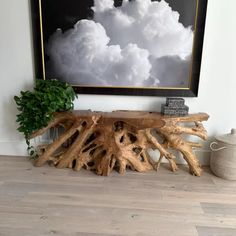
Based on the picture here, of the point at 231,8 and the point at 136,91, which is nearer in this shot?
the point at 231,8

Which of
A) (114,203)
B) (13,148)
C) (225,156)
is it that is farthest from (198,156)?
(13,148)

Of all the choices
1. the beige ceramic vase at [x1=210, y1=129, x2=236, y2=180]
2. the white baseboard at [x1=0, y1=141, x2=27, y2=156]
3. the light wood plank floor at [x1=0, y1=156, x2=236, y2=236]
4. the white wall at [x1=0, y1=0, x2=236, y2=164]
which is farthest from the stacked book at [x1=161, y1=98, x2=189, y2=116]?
the white baseboard at [x1=0, y1=141, x2=27, y2=156]

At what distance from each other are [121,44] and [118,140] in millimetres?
899

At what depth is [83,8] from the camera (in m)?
2.18

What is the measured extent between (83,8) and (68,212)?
1755 mm

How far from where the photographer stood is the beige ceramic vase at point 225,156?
83.3 inches

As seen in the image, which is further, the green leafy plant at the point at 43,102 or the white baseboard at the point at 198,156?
the white baseboard at the point at 198,156

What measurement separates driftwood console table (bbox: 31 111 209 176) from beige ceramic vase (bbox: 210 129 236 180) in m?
0.16

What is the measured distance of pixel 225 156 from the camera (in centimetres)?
216

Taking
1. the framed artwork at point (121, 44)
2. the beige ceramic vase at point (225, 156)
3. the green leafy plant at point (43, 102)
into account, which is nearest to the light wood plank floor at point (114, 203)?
the beige ceramic vase at point (225, 156)

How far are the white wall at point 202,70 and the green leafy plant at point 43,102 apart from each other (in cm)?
26

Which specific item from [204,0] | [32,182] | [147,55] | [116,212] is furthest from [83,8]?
[116,212]

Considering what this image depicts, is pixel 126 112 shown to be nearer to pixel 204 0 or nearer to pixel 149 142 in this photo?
pixel 149 142

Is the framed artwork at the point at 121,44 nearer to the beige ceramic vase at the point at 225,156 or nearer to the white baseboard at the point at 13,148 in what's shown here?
the beige ceramic vase at the point at 225,156
